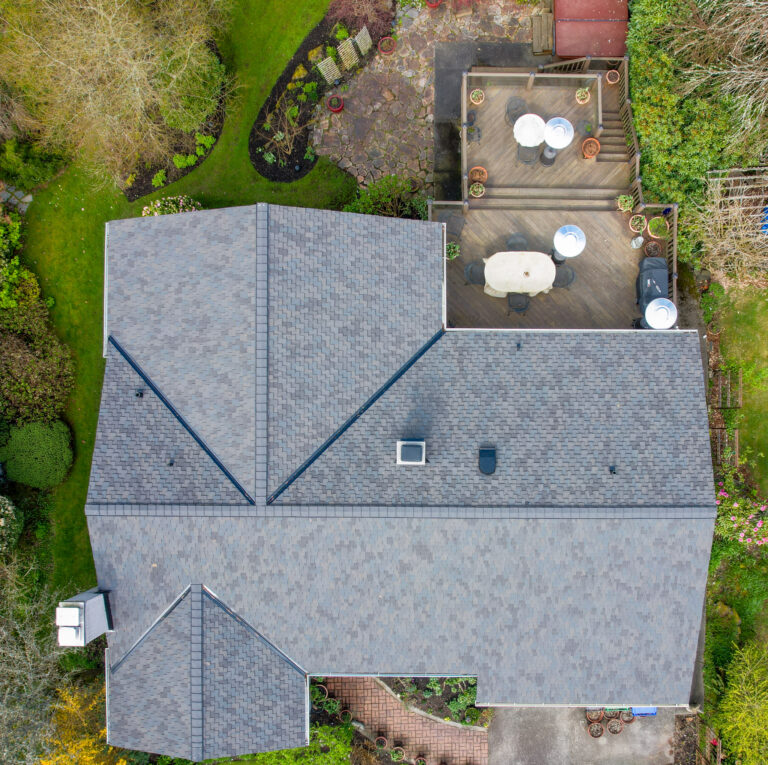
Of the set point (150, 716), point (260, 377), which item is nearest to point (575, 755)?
point (150, 716)

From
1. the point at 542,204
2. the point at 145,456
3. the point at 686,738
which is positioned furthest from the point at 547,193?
the point at 686,738

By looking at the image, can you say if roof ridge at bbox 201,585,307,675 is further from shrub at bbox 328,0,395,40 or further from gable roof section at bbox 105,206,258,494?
shrub at bbox 328,0,395,40

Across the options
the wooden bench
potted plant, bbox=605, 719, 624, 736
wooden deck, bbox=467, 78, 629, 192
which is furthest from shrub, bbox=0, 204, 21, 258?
potted plant, bbox=605, 719, 624, 736

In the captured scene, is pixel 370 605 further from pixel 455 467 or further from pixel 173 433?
pixel 173 433

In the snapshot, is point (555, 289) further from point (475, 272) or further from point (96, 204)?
point (96, 204)

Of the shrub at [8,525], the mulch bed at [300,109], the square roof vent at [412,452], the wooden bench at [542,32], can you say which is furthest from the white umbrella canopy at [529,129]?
the shrub at [8,525]

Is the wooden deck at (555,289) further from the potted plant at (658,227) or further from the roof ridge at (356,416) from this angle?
the roof ridge at (356,416)

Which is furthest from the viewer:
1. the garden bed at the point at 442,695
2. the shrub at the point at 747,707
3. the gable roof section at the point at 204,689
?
the garden bed at the point at 442,695
